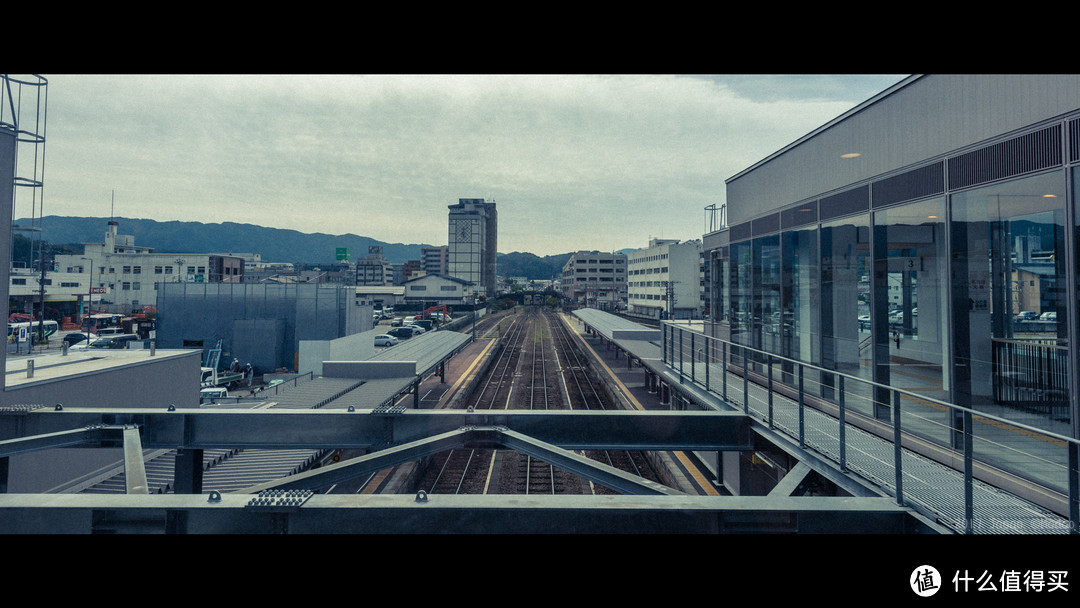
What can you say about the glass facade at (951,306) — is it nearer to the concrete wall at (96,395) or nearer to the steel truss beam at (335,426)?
the steel truss beam at (335,426)

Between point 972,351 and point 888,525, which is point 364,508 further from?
point 972,351

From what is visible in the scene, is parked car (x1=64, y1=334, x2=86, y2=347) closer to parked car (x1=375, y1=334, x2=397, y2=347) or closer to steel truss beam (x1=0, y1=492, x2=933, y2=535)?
parked car (x1=375, y1=334, x2=397, y2=347)

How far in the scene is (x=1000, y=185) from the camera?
17.4 feet

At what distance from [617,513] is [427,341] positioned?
2385 centimetres

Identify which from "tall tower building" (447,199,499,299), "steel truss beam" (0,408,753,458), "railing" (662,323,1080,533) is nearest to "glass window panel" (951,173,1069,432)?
"railing" (662,323,1080,533)

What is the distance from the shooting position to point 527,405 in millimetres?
20891

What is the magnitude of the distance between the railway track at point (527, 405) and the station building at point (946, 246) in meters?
7.62

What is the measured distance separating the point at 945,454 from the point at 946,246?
275 cm

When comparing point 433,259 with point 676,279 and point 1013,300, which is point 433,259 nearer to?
point 676,279

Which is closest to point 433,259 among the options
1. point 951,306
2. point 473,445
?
point 473,445

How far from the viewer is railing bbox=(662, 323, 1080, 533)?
294cm

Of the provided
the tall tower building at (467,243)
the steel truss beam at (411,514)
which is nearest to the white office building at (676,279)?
the tall tower building at (467,243)

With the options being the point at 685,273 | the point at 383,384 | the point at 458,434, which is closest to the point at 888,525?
the point at 458,434

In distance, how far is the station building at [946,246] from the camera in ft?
15.5
